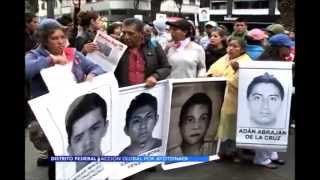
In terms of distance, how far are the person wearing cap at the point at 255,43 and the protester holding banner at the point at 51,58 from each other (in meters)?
1.99

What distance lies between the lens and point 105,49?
15.1 ft

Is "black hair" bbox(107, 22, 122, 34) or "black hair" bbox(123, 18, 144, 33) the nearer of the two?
"black hair" bbox(123, 18, 144, 33)

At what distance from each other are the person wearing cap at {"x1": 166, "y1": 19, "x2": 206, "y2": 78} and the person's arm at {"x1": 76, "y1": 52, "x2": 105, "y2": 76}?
40.7 inches

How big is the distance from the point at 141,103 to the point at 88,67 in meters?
0.56

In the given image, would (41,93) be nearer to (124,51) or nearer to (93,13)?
(124,51)

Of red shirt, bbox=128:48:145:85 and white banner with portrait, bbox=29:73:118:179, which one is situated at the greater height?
red shirt, bbox=128:48:145:85

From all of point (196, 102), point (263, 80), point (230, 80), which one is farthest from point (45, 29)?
point (263, 80)

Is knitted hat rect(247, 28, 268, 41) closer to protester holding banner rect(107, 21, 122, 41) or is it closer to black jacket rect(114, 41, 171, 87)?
black jacket rect(114, 41, 171, 87)

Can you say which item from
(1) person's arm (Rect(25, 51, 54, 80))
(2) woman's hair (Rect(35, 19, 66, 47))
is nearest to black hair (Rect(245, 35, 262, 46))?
(2) woman's hair (Rect(35, 19, 66, 47))

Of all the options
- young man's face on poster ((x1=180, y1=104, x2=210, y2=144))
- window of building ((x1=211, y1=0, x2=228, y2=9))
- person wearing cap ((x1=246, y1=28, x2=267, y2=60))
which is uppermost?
window of building ((x1=211, y1=0, x2=228, y2=9))

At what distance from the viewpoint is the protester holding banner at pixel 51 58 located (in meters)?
4.01

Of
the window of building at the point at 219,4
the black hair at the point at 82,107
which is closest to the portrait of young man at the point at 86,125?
the black hair at the point at 82,107

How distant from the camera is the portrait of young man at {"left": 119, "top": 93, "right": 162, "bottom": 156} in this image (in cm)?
446
